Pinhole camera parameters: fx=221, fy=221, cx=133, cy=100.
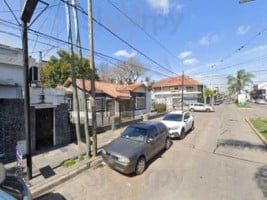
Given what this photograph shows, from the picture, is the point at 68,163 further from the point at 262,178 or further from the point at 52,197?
the point at 262,178

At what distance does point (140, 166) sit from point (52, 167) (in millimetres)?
3333

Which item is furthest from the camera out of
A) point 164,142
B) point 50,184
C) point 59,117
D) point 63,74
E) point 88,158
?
point 63,74

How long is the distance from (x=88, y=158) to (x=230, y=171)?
18.3 feet

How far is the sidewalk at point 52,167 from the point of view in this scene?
6.82m

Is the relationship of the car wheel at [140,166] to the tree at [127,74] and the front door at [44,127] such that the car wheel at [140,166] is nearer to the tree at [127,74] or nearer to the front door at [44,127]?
the front door at [44,127]

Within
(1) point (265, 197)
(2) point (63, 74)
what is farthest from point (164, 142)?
(2) point (63, 74)

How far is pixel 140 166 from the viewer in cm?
799

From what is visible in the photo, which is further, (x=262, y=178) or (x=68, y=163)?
(x=68, y=163)

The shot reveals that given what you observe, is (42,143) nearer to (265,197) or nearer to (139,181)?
(139,181)

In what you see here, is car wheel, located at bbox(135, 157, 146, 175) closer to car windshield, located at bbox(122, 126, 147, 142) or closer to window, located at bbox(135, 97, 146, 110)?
car windshield, located at bbox(122, 126, 147, 142)

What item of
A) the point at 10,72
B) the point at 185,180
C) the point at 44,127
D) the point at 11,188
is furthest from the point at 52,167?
the point at 185,180

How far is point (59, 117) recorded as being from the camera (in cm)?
1139

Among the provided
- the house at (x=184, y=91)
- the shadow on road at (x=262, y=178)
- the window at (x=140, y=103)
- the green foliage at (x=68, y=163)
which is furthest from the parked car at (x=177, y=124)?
the house at (x=184, y=91)

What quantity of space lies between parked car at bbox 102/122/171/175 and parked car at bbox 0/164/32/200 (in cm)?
385
